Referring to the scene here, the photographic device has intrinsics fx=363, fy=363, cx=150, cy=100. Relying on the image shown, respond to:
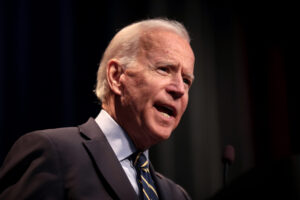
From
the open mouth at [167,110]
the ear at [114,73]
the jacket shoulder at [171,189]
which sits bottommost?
the jacket shoulder at [171,189]

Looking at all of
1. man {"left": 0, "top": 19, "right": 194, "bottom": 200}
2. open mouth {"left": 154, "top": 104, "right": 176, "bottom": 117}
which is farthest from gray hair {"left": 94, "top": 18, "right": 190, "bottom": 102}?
open mouth {"left": 154, "top": 104, "right": 176, "bottom": 117}

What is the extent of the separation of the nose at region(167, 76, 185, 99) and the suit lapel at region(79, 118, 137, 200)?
1.02ft

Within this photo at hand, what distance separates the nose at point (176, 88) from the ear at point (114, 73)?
8.3 inches

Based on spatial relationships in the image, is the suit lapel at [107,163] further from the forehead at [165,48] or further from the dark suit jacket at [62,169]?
the forehead at [165,48]

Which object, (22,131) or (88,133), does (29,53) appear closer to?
(22,131)

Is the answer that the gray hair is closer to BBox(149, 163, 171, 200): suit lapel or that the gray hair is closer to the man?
the man

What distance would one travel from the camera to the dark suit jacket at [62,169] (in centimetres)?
110

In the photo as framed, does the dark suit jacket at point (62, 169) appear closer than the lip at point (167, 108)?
Yes

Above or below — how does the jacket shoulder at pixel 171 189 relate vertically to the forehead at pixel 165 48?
below

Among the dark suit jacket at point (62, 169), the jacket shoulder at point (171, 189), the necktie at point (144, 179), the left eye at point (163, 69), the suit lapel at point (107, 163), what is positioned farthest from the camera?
the jacket shoulder at point (171, 189)

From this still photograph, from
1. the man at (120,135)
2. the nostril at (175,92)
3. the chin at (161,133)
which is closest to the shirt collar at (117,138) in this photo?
the man at (120,135)

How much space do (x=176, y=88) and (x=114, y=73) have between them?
0.27 meters

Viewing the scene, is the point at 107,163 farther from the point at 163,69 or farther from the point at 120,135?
the point at 163,69

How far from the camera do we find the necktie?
4.39 feet
